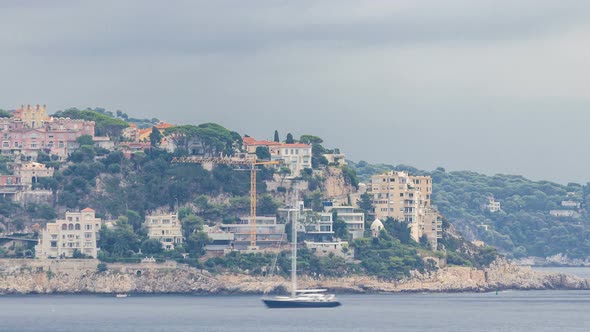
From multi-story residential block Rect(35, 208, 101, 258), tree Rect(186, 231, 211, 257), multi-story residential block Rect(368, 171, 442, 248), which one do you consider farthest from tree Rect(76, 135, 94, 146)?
multi-story residential block Rect(368, 171, 442, 248)

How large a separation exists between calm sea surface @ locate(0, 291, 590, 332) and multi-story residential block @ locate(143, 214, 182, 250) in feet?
29.5

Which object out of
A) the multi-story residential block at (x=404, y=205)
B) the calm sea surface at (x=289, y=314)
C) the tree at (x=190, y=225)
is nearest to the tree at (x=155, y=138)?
the tree at (x=190, y=225)

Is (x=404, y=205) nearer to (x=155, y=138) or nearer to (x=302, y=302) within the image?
(x=155, y=138)

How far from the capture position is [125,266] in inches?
5738

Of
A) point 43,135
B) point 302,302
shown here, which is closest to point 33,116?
point 43,135

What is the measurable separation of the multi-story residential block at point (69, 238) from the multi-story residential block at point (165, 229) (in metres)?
5.44

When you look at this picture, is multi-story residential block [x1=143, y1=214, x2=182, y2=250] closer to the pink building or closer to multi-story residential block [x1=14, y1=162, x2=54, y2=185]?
multi-story residential block [x1=14, y1=162, x2=54, y2=185]

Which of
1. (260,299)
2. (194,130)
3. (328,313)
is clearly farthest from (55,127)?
(328,313)

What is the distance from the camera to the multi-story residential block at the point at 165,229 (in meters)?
150

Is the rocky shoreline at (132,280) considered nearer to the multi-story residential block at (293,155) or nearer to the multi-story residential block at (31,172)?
the multi-story residential block at (31,172)

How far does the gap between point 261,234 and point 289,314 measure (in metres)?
29.3

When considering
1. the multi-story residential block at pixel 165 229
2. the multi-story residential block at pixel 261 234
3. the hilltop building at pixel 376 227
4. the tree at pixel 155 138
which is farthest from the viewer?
the tree at pixel 155 138

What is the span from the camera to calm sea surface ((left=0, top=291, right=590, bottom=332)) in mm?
112125

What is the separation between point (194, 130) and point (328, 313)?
4449 centimetres
